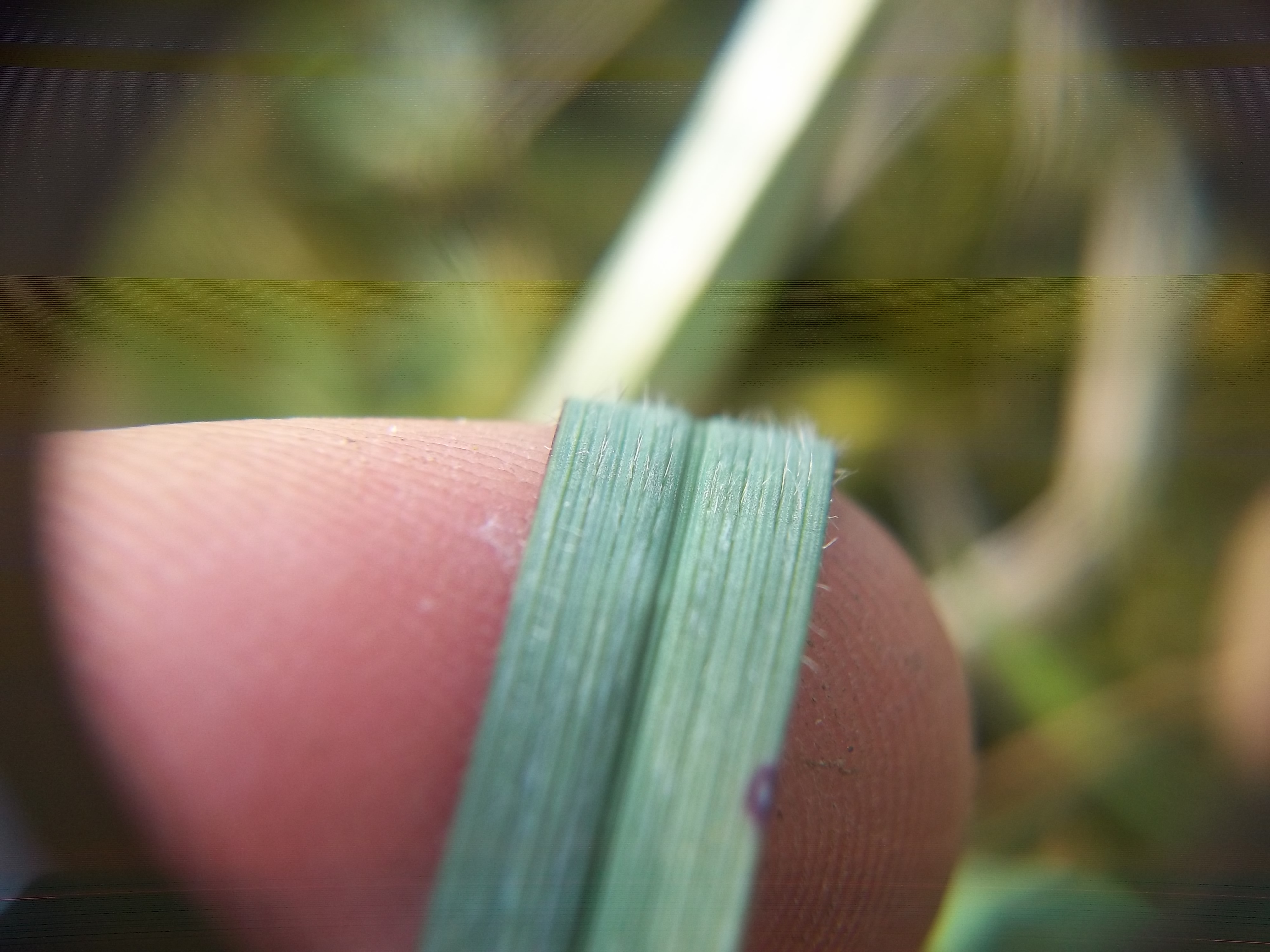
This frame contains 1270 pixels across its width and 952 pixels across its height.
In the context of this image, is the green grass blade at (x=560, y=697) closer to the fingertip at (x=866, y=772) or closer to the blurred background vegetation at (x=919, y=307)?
the fingertip at (x=866, y=772)

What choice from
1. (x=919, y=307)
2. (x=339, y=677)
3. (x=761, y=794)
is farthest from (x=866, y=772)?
(x=919, y=307)

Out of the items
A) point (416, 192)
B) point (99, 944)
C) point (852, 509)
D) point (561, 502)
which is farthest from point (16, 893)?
point (416, 192)

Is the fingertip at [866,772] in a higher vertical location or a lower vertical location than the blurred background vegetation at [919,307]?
lower

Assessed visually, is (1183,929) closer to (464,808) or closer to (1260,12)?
(464,808)

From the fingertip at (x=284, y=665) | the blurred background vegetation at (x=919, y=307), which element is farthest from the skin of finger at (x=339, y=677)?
the blurred background vegetation at (x=919, y=307)

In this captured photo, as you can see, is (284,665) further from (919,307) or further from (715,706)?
(919,307)

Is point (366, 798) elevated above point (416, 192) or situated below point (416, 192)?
below

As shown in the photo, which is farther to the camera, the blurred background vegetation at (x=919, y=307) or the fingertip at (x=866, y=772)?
the blurred background vegetation at (x=919, y=307)
